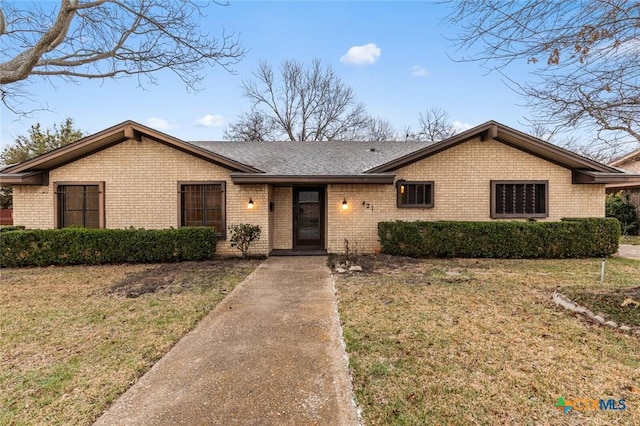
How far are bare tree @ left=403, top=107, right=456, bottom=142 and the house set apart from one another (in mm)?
19405

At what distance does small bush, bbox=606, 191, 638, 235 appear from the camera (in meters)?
15.7

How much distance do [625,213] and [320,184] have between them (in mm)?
17055

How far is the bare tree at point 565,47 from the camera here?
12.3 ft

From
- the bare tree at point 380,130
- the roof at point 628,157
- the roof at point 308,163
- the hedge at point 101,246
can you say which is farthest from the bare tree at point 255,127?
the roof at point 628,157

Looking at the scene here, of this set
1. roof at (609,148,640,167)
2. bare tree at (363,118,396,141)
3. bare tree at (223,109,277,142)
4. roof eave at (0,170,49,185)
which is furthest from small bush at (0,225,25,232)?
bare tree at (363,118,396,141)

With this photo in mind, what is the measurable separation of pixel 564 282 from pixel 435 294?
120 inches

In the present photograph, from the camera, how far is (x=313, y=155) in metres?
11.9

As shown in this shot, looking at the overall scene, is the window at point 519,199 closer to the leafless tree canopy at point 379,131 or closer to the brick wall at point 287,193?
the brick wall at point 287,193

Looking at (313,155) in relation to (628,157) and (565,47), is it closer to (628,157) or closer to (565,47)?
(565,47)

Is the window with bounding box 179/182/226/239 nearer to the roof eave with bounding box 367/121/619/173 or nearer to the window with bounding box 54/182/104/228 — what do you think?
the window with bounding box 54/182/104/228

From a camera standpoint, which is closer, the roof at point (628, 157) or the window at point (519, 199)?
the roof at point (628, 157)

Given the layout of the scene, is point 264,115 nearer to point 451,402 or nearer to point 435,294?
point 435,294

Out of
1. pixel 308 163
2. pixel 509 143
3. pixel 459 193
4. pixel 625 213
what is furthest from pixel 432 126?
pixel 308 163

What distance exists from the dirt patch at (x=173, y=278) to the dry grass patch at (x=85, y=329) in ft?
0.07
